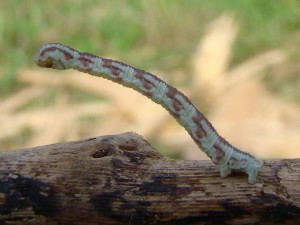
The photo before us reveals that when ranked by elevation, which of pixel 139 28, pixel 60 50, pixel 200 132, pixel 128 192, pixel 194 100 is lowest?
pixel 128 192

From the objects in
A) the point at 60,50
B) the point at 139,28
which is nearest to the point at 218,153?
the point at 60,50

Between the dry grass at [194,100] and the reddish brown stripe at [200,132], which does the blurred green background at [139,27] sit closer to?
the dry grass at [194,100]

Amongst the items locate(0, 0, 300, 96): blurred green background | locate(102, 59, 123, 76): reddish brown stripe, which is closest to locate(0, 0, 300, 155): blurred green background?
locate(0, 0, 300, 96): blurred green background

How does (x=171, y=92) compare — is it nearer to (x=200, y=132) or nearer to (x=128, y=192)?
(x=200, y=132)

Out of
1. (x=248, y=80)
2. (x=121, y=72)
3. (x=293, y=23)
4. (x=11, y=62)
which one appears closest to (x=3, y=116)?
(x=11, y=62)

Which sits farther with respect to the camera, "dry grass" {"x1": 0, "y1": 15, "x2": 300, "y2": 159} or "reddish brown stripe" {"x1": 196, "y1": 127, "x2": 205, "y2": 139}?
"dry grass" {"x1": 0, "y1": 15, "x2": 300, "y2": 159}

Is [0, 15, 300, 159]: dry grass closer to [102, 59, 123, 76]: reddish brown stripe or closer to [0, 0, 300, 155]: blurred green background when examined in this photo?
[0, 0, 300, 155]: blurred green background
